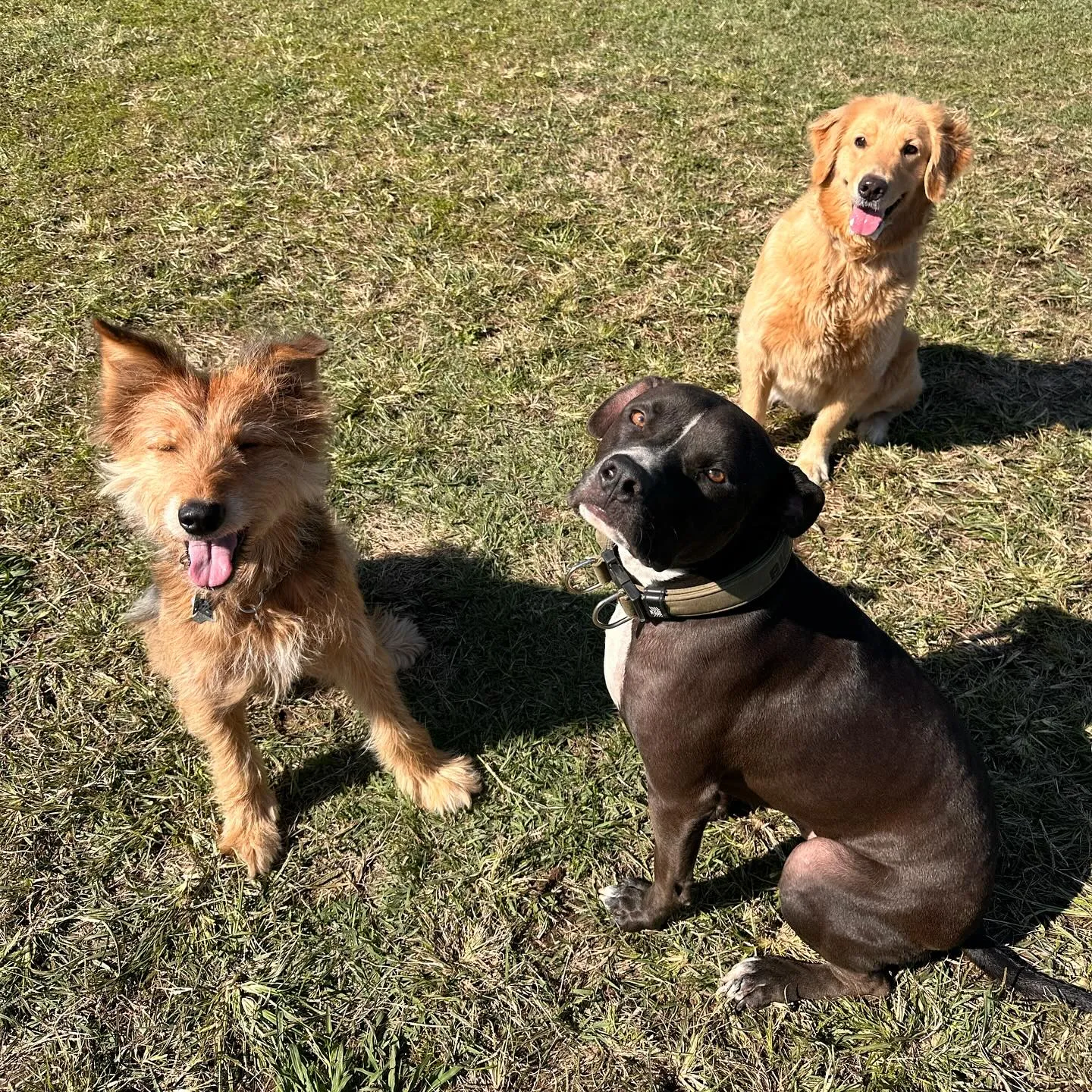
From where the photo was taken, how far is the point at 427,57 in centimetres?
759

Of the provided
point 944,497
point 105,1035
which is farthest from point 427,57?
point 105,1035

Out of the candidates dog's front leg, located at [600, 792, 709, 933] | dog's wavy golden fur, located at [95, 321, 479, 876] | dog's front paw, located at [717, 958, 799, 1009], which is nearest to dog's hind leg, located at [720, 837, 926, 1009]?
dog's front paw, located at [717, 958, 799, 1009]

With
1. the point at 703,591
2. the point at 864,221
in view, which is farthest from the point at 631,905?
the point at 864,221

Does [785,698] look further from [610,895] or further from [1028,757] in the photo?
[1028,757]

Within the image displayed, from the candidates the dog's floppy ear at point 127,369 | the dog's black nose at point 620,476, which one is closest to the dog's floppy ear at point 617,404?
the dog's black nose at point 620,476

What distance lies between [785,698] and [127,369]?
7.29 feet

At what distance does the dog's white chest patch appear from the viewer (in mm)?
2668

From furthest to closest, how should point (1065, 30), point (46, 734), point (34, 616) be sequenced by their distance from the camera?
1. point (1065, 30)
2. point (34, 616)
3. point (46, 734)

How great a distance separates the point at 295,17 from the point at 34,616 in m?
7.19

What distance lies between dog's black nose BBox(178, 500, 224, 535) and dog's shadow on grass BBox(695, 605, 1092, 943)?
7.39 ft

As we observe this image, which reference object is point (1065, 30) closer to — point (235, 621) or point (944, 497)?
point (944, 497)

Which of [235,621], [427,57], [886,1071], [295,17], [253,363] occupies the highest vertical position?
[295,17]

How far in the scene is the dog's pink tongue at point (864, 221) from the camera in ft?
12.3

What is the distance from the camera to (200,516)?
225 cm
